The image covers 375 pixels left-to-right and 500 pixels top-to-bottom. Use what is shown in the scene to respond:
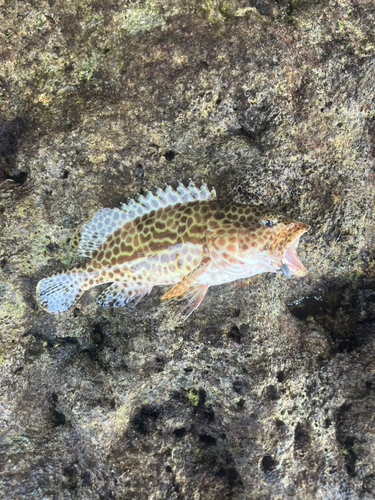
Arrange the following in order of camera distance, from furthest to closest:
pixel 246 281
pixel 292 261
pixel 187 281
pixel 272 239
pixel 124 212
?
pixel 124 212 → pixel 246 281 → pixel 187 281 → pixel 292 261 → pixel 272 239

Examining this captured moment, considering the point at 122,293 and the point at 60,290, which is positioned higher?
the point at 60,290

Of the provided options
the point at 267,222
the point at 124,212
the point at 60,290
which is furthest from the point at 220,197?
the point at 60,290

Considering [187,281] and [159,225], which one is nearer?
[187,281]

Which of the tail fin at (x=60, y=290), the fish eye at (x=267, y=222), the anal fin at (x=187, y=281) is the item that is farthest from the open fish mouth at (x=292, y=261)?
the tail fin at (x=60, y=290)

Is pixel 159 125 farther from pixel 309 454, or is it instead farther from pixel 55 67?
pixel 309 454

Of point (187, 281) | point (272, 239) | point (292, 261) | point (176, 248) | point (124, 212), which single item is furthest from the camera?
point (124, 212)

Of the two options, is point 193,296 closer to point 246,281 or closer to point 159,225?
point 246,281

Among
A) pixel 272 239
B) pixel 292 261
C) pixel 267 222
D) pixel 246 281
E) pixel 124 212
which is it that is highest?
pixel 124 212
